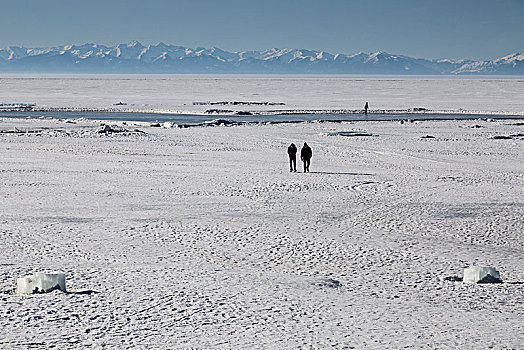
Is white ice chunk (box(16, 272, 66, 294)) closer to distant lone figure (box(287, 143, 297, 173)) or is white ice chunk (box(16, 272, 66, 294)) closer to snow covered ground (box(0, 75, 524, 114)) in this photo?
Answer: distant lone figure (box(287, 143, 297, 173))

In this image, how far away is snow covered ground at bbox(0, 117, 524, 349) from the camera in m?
6.89

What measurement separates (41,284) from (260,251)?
3.38 m

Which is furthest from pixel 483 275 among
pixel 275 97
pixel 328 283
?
pixel 275 97

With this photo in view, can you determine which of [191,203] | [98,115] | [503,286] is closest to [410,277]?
[503,286]

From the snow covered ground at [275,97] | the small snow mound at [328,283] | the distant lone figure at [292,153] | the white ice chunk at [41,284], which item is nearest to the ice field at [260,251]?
the small snow mound at [328,283]

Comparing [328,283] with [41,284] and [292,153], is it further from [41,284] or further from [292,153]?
[292,153]

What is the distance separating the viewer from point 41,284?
25.8 feet

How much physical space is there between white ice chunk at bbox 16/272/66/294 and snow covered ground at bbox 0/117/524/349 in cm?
18

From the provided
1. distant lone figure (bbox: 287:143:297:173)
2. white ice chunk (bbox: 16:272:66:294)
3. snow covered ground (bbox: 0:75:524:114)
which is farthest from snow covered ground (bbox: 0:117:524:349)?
snow covered ground (bbox: 0:75:524:114)

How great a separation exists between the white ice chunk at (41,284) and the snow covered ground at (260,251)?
0.59 feet

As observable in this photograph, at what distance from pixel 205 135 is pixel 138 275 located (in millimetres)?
22986

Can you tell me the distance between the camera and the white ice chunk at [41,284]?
7.86 meters

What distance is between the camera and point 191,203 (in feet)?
45.9

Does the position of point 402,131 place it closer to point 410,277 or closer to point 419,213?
point 419,213
